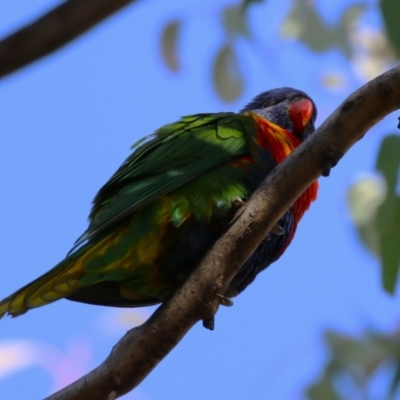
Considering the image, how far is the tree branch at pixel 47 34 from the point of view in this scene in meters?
1.06

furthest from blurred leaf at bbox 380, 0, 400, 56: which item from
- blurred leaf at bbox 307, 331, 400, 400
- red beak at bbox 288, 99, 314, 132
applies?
red beak at bbox 288, 99, 314, 132

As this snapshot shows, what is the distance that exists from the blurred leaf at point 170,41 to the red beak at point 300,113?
76 cm

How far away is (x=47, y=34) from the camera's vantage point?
1076mm

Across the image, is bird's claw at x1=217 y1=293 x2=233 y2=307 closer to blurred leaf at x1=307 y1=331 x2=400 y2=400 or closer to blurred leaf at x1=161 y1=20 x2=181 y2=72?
blurred leaf at x1=307 y1=331 x2=400 y2=400

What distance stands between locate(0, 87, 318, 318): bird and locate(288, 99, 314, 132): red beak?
0.66 meters

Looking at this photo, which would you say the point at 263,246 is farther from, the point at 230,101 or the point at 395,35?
the point at 395,35

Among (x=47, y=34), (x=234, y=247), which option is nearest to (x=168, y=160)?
(x=234, y=247)

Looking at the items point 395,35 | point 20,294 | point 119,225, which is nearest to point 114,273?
point 119,225

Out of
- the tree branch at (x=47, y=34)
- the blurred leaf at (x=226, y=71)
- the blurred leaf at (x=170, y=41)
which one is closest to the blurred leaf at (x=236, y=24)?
the blurred leaf at (x=226, y=71)

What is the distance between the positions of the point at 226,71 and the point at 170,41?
23cm

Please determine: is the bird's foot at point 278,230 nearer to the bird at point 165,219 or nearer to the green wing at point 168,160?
the bird at point 165,219

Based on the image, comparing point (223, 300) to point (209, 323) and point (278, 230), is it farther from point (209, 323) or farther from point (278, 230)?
point (278, 230)

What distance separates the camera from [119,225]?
7.09 feet

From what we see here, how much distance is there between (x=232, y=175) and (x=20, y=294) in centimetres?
75
